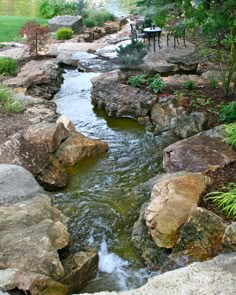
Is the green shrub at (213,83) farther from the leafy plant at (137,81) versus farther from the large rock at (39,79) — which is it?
the large rock at (39,79)

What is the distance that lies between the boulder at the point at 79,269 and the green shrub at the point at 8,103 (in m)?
4.82

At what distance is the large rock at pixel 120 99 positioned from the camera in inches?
399

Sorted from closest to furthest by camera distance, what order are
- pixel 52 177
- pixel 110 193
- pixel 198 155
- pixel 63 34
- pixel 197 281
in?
1. pixel 197 281
2. pixel 110 193
3. pixel 198 155
4. pixel 52 177
5. pixel 63 34

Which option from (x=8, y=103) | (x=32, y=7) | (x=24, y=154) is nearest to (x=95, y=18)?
(x=32, y=7)

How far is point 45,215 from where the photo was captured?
5715 millimetres

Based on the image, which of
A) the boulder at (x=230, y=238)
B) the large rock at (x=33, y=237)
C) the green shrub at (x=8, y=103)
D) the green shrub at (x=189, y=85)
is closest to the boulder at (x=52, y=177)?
the large rock at (x=33, y=237)

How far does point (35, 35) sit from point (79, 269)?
30.8 feet

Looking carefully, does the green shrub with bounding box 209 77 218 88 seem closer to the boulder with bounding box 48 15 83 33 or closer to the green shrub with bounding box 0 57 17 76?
the green shrub with bounding box 0 57 17 76

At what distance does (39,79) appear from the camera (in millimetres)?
11727

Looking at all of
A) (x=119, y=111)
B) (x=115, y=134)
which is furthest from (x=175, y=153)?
(x=119, y=111)

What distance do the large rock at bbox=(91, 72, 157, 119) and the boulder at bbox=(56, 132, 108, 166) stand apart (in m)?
1.87

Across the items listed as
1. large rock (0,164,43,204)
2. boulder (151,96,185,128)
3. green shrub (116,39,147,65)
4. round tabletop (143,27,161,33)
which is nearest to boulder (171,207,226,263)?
large rock (0,164,43,204)

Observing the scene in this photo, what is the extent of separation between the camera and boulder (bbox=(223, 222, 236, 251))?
4.75m

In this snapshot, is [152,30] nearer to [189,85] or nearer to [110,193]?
[189,85]
